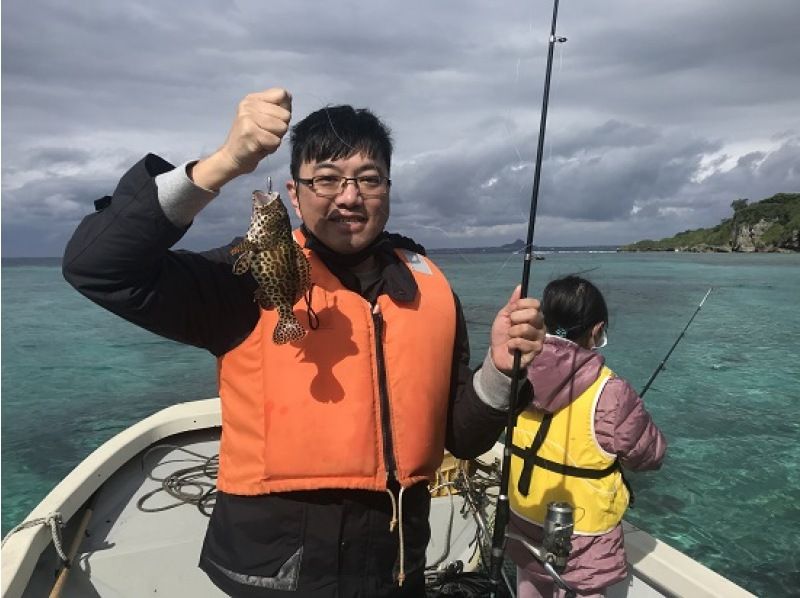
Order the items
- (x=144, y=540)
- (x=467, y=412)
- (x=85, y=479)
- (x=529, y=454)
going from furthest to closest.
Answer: (x=85, y=479) → (x=144, y=540) → (x=529, y=454) → (x=467, y=412)

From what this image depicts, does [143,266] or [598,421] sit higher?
[143,266]

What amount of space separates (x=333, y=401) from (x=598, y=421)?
181 cm

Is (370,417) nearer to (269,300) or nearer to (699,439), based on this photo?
(269,300)

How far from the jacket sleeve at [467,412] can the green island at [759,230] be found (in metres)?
115

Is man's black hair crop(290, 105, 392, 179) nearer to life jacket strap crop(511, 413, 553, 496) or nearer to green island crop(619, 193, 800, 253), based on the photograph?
life jacket strap crop(511, 413, 553, 496)

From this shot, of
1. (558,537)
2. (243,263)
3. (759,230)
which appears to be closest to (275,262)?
(243,263)

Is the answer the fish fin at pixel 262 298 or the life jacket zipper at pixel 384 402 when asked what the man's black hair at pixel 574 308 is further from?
the fish fin at pixel 262 298

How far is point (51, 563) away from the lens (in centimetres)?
378

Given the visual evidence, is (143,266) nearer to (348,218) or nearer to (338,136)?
(348,218)

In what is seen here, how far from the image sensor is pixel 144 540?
426 cm

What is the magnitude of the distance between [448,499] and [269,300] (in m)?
3.44

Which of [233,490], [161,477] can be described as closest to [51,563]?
[161,477]

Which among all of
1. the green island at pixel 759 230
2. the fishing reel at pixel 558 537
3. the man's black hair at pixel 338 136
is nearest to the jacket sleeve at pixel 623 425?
the fishing reel at pixel 558 537

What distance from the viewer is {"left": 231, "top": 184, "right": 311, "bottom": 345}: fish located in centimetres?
216
